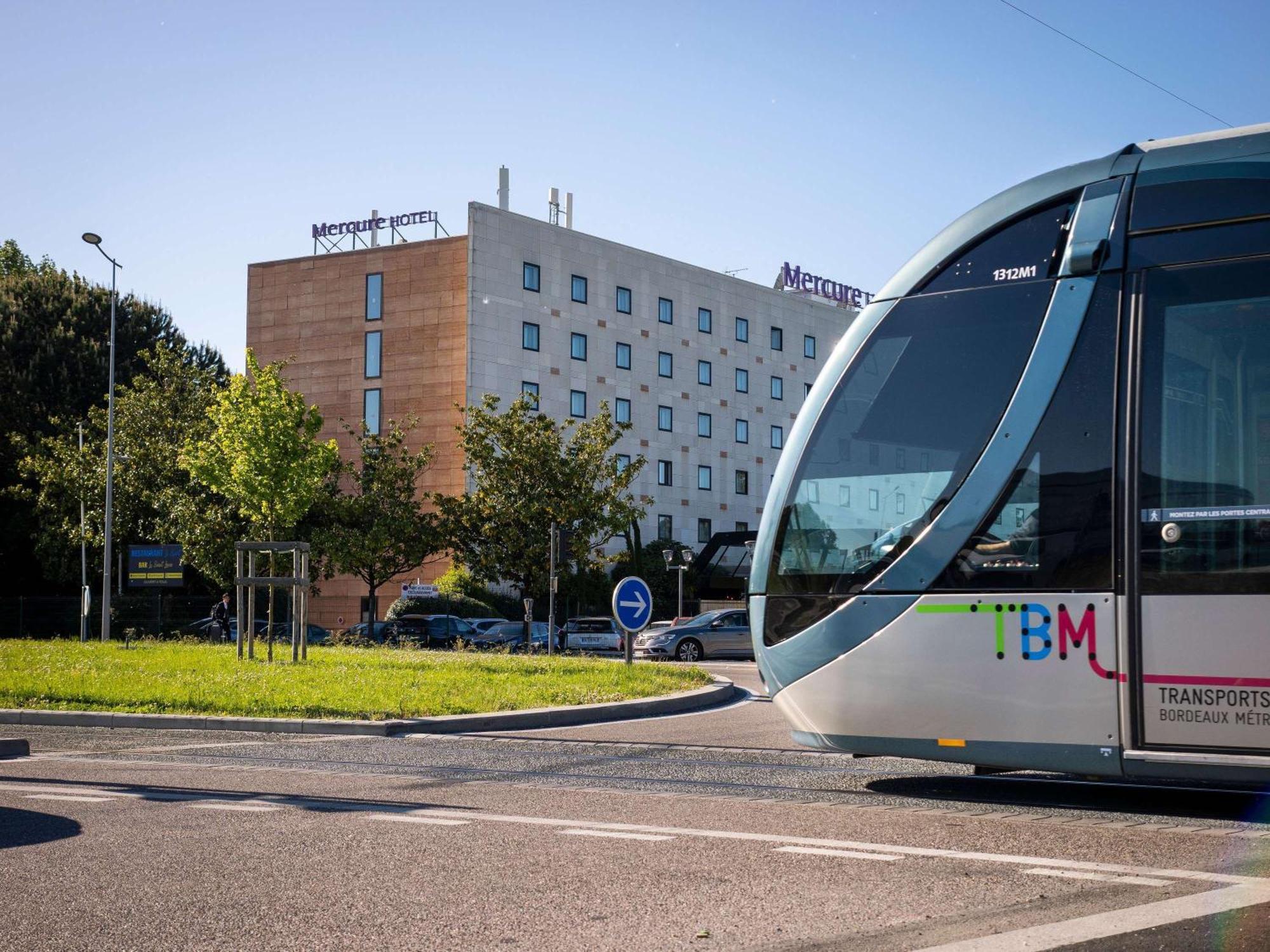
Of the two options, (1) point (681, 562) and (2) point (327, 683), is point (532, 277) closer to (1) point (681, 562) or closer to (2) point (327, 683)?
(1) point (681, 562)

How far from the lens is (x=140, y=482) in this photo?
157ft

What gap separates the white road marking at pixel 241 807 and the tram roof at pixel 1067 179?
492 centimetres

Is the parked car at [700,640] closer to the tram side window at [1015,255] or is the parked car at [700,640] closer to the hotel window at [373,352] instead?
the tram side window at [1015,255]

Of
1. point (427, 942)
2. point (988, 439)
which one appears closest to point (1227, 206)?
point (988, 439)

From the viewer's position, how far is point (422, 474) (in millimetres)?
60969

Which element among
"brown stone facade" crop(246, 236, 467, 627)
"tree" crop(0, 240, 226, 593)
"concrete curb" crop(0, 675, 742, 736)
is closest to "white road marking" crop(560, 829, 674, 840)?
"concrete curb" crop(0, 675, 742, 736)

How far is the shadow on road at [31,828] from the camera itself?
7.39 meters

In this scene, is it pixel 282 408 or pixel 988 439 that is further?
pixel 282 408

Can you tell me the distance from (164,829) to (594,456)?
1636 inches

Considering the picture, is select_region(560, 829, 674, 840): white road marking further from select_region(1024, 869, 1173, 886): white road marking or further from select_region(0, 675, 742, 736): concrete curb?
select_region(0, 675, 742, 736): concrete curb

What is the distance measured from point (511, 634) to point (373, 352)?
23.1m

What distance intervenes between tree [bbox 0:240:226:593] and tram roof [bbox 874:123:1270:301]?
4714cm

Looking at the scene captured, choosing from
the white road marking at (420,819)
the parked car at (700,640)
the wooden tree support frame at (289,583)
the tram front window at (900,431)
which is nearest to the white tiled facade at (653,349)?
the parked car at (700,640)

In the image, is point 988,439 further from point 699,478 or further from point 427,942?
point 699,478
